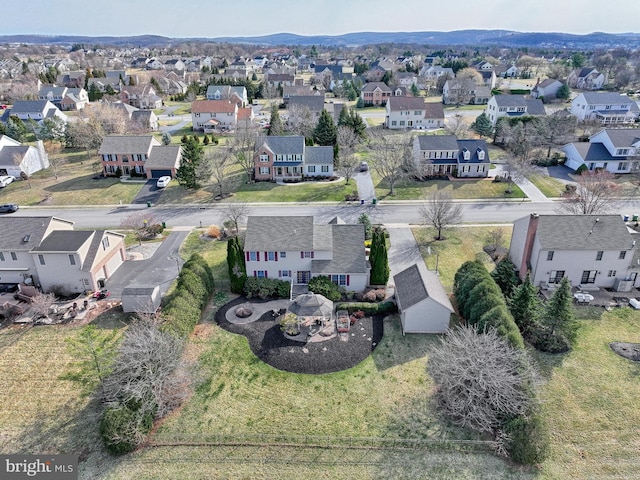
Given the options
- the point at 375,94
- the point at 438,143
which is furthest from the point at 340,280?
the point at 375,94

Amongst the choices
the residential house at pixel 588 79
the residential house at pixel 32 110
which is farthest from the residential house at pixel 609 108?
the residential house at pixel 32 110

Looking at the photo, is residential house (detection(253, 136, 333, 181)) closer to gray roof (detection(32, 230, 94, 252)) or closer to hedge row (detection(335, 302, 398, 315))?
gray roof (detection(32, 230, 94, 252))

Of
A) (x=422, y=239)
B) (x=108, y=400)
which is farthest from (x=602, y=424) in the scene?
(x=108, y=400)

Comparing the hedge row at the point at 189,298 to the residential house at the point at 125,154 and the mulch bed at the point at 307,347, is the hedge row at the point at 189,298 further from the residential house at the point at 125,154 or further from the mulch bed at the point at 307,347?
the residential house at the point at 125,154

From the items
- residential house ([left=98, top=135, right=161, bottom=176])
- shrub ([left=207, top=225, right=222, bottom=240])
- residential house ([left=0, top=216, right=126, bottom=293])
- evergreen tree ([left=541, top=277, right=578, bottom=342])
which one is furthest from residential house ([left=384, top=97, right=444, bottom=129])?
evergreen tree ([left=541, top=277, right=578, bottom=342])

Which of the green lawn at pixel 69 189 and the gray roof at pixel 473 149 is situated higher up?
the gray roof at pixel 473 149

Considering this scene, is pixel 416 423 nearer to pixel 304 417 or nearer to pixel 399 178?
pixel 304 417
